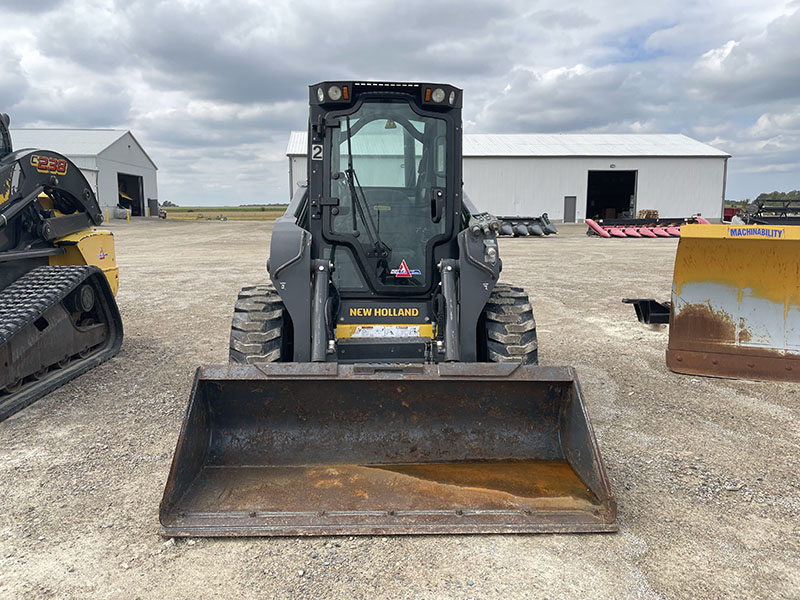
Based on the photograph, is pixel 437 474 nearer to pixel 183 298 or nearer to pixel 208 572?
pixel 208 572

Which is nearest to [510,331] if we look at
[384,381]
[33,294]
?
[384,381]

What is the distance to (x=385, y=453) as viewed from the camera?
3514 mm

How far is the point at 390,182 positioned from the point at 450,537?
2.70 metres

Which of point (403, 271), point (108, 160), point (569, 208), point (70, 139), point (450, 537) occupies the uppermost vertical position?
point (70, 139)

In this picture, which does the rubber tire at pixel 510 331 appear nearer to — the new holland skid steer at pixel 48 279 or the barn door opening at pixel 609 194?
the new holland skid steer at pixel 48 279

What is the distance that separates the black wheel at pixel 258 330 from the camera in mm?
4133

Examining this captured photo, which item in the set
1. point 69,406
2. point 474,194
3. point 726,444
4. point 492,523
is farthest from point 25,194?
point 474,194

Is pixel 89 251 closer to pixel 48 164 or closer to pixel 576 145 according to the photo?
pixel 48 164

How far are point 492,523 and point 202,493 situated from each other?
4.86 feet

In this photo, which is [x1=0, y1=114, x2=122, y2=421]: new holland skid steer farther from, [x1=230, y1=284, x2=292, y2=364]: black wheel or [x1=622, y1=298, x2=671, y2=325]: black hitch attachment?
[x1=622, y1=298, x2=671, y2=325]: black hitch attachment

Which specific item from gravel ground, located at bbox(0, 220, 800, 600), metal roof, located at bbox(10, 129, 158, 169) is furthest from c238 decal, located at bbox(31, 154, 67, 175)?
metal roof, located at bbox(10, 129, 158, 169)

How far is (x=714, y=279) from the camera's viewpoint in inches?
224

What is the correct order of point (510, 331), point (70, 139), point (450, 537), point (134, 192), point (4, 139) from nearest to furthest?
point (450, 537), point (510, 331), point (4, 139), point (70, 139), point (134, 192)

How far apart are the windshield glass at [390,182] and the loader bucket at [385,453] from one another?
4.62ft
